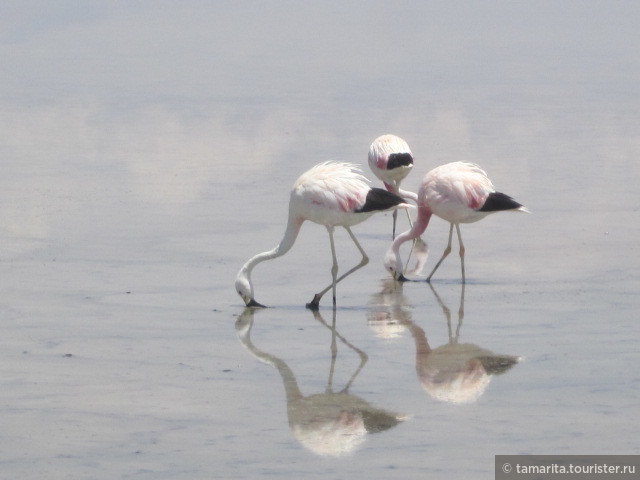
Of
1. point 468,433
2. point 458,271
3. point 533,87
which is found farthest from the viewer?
point 533,87

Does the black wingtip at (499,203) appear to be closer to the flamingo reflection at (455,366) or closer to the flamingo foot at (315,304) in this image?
the flamingo reflection at (455,366)

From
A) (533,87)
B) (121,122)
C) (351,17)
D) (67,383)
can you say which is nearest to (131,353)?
(67,383)

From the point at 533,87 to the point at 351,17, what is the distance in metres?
10.9

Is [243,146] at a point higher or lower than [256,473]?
lower

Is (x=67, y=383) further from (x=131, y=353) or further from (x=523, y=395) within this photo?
(x=523, y=395)

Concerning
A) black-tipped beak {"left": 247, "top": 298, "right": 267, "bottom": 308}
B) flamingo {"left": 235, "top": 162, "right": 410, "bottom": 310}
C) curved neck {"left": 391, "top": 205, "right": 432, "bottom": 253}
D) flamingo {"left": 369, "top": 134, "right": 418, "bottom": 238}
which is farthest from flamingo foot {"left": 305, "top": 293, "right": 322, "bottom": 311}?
flamingo {"left": 369, "top": 134, "right": 418, "bottom": 238}

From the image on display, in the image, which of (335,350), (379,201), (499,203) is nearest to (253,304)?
(379,201)

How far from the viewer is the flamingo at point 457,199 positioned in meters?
9.38

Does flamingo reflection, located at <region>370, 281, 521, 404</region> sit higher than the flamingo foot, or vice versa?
flamingo reflection, located at <region>370, 281, 521, 404</region>

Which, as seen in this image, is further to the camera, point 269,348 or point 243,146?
point 243,146

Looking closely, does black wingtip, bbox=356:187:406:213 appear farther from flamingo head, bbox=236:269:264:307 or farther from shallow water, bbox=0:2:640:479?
flamingo head, bbox=236:269:264:307

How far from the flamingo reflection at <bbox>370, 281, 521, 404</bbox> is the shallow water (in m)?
0.02

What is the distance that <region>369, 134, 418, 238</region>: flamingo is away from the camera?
37.8ft

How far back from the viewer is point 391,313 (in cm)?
831
